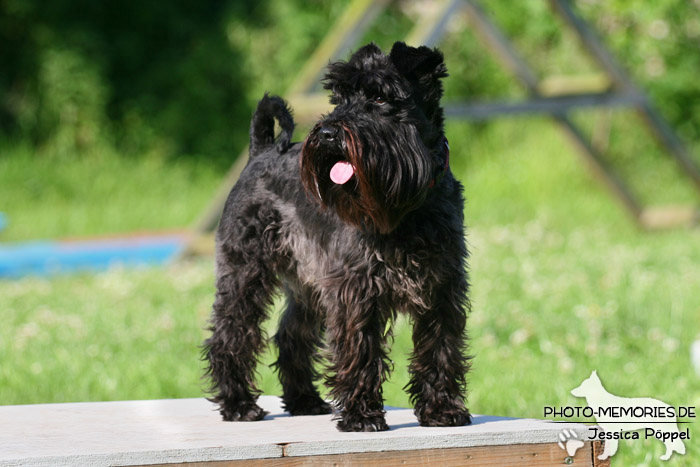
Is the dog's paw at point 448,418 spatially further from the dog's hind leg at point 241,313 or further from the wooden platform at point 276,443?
the dog's hind leg at point 241,313

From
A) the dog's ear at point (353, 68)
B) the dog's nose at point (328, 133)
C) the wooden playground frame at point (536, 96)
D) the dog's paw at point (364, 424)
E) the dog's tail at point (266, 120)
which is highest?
the wooden playground frame at point (536, 96)

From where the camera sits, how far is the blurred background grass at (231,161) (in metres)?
5.71

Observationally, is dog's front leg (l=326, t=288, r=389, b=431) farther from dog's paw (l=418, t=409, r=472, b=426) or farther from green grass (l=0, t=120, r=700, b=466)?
green grass (l=0, t=120, r=700, b=466)

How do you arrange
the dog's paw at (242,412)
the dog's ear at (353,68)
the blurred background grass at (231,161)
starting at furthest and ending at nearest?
the blurred background grass at (231,161) < the dog's paw at (242,412) < the dog's ear at (353,68)

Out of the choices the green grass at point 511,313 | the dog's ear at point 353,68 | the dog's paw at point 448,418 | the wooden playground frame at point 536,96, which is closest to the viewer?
the dog's ear at point 353,68

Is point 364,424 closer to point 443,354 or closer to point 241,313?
point 443,354

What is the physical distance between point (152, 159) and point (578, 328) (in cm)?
1127

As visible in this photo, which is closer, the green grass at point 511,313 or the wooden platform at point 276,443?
the wooden platform at point 276,443

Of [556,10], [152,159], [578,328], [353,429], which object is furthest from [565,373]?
[152,159]

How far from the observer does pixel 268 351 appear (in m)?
3.91

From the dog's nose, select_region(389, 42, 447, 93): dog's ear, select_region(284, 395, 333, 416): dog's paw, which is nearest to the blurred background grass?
select_region(284, 395, 333, 416): dog's paw

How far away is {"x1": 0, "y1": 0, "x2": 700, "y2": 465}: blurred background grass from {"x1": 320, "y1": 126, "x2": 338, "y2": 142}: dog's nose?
76.4 inches

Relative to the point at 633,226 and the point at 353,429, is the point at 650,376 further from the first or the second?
the point at 633,226

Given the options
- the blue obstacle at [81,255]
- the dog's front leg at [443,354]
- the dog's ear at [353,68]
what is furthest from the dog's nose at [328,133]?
the blue obstacle at [81,255]
